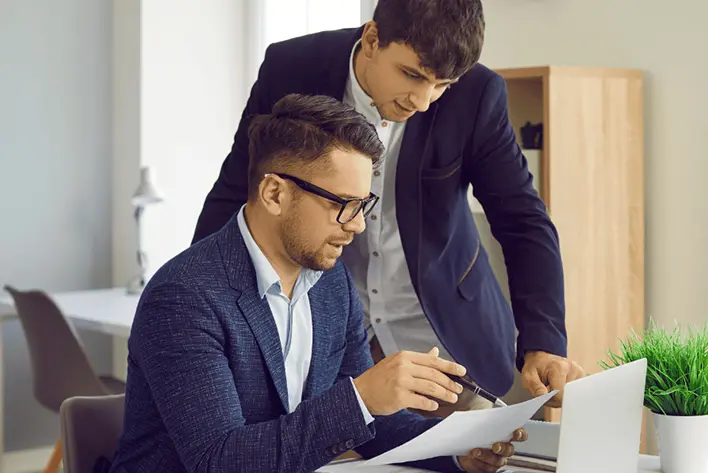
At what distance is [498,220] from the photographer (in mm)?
1909

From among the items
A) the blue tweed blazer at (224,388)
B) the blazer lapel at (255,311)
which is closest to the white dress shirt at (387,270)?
the blue tweed blazer at (224,388)

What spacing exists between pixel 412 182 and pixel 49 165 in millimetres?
2720

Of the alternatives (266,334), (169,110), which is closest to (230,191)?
(266,334)

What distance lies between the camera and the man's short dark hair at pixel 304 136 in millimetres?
1434

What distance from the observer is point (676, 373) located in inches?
51.3

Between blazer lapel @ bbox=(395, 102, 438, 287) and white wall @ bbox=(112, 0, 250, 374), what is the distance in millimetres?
2373

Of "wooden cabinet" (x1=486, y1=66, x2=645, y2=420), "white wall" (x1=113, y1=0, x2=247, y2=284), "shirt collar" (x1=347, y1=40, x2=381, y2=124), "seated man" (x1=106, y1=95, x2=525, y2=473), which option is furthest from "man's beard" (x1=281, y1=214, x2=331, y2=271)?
"white wall" (x1=113, y1=0, x2=247, y2=284)

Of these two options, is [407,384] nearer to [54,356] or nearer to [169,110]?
[54,356]

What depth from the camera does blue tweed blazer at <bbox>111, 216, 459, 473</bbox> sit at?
127 centimetres

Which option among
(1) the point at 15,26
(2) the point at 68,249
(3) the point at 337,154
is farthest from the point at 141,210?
(3) the point at 337,154

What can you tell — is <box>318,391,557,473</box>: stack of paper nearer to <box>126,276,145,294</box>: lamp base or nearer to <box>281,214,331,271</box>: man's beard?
<box>281,214,331,271</box>: man's beard

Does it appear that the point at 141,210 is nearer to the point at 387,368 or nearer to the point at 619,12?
the point at 619,12

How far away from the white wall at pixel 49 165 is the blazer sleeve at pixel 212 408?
2990 millimetres

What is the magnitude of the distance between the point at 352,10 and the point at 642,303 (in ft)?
6.01
